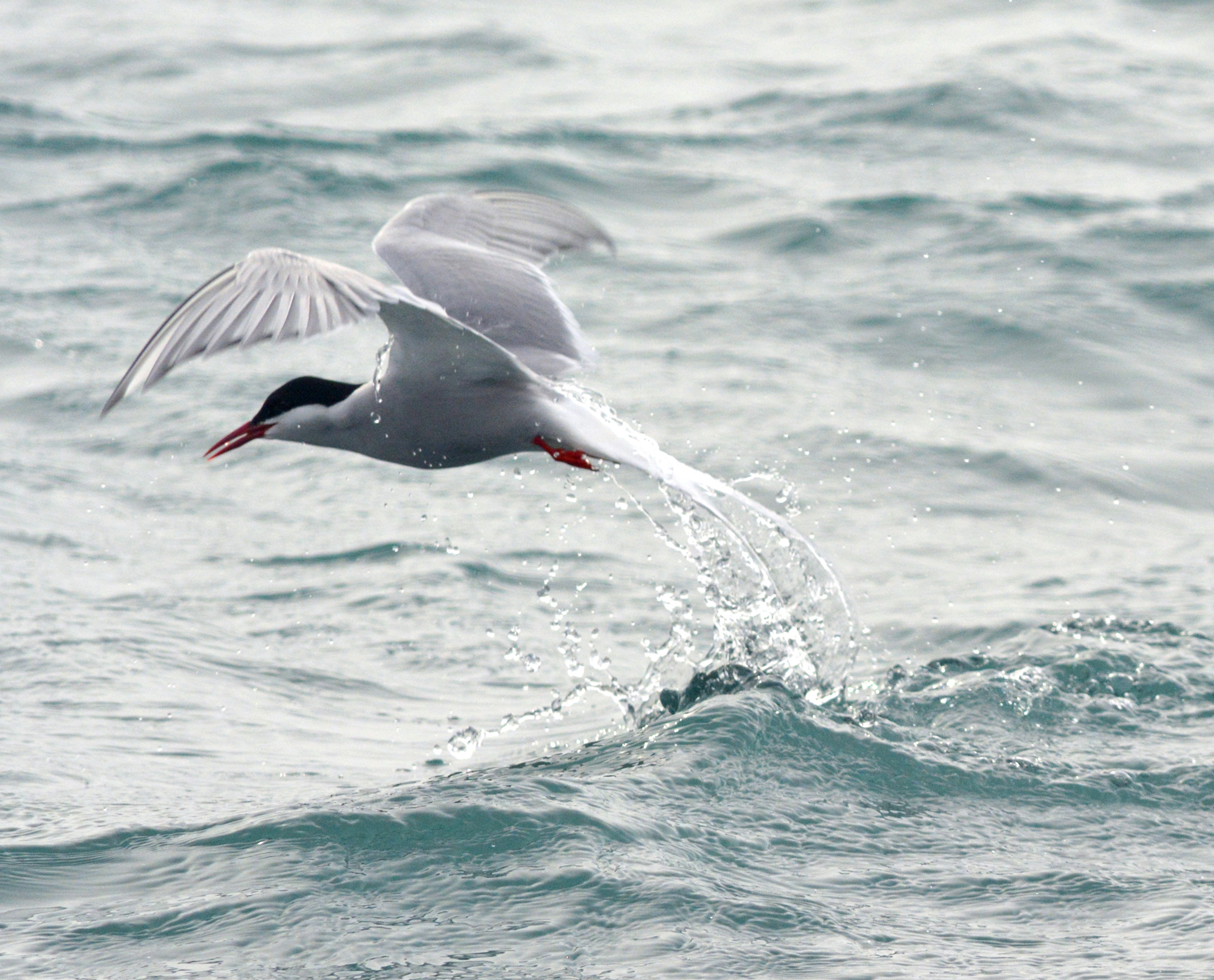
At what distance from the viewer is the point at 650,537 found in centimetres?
783

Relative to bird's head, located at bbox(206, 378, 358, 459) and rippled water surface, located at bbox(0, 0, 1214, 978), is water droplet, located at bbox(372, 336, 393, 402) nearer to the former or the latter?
bird's head, located at bbox(206, 378, 358, 459)

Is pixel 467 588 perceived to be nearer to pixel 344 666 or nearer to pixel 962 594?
pixel 344 666

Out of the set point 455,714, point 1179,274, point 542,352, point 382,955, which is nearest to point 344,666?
point 455,714

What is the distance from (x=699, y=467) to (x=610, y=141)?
5384mm

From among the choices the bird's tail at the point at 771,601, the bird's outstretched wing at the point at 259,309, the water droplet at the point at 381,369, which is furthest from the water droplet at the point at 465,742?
the bird's outstretched wing at the point at 259,309

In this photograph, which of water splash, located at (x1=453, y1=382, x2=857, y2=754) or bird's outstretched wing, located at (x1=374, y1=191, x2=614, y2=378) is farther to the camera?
water splash, located at (x1=453, y1=382, x2=857, y2=754)

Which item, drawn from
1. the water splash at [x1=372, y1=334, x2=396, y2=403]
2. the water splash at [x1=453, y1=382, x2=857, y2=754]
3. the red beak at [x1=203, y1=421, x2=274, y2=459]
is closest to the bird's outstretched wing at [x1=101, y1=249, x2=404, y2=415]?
the water splash at [x1=372, y1=334, x2=396, y2=403]

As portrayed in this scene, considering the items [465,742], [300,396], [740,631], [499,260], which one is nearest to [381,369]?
[300,396]

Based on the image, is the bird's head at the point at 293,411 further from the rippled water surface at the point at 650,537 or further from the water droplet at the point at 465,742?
the water droplet at the point at 465,742

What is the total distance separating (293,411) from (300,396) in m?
0.05

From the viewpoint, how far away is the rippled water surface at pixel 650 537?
15.1 feet

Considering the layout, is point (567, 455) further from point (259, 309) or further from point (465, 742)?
point (259, 309)

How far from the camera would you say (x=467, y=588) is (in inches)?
286

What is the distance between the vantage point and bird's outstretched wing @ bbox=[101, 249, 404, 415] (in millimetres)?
4125
